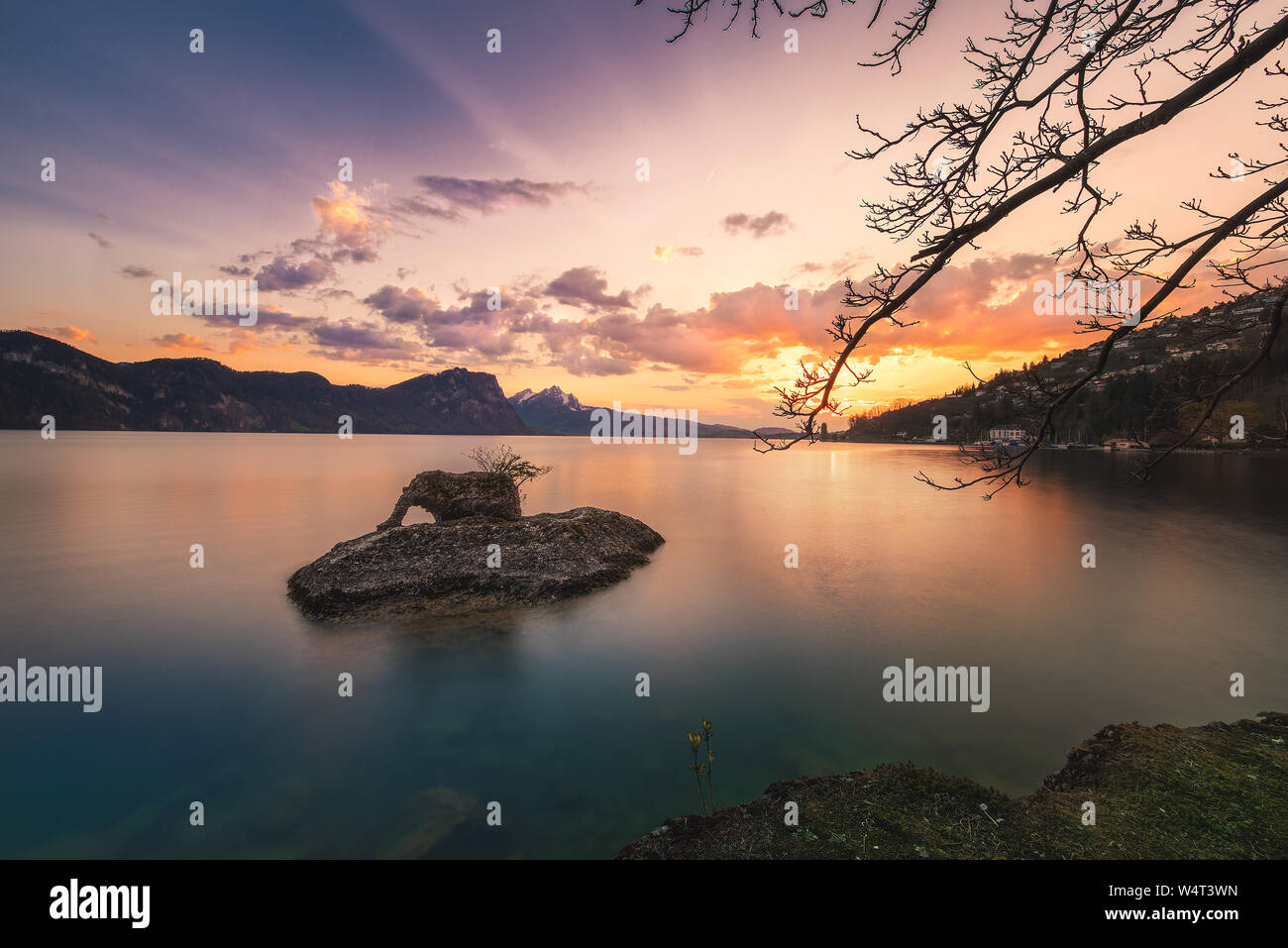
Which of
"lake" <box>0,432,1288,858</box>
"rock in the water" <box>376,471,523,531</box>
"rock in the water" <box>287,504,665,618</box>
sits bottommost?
"lake" <box>0,432,1288,858</box>

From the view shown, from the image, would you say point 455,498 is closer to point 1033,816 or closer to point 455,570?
point 455,570

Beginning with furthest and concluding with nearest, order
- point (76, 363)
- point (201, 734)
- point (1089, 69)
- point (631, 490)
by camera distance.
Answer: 1. point (76, 363)
2. point (631, 490)
3. point (201, 734)
4. point (1089, 69)

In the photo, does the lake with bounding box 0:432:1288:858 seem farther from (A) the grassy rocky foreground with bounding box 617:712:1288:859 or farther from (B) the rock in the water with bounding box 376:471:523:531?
(B) the rock in the water with bounding box 376:471:523:531

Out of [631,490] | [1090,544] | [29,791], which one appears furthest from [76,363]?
[1090,544]

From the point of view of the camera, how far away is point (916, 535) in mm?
26406

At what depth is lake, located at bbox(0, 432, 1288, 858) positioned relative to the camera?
7.15 meters

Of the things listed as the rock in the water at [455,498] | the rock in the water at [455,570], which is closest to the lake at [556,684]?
the rock in the water at [455,570]

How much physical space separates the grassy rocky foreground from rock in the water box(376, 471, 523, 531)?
13.0 m

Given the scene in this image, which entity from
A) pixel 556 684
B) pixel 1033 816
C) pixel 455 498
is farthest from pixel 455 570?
pixel 1033 816

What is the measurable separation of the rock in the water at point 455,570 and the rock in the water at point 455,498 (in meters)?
0.40

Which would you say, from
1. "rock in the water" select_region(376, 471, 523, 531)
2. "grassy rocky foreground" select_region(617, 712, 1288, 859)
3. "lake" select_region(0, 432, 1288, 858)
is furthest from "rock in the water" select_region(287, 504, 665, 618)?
"grassy rocky foreground" select_region(617, 712, 1288, 859)

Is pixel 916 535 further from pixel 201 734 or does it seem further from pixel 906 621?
pixel 201 734

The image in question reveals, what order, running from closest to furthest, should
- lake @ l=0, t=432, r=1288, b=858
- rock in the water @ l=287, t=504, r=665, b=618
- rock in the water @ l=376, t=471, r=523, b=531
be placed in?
lake @ l=0, t=432, r=1288, b=858 < rock in the water @ l=287, t=504, r=665, b=618 < rock in the water @ l=376, t=471, r=523, b=531

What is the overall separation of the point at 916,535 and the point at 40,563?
36627 millimetres
